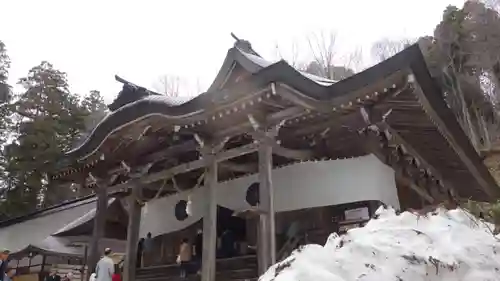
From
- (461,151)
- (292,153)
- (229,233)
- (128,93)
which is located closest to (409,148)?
(461,151)

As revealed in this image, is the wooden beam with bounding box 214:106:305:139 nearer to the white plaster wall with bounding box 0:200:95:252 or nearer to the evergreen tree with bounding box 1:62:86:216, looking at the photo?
the white plaster wall with bounding box 0:200:95:252

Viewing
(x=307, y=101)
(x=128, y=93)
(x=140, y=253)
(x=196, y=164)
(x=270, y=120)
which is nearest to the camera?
(x=307, y=101)

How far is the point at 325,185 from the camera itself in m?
7.82

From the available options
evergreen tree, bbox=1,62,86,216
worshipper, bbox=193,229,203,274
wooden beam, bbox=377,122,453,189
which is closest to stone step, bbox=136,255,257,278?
worshipper, bbox=193,229,203,274

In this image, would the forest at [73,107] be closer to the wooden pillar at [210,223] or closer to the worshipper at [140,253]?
the worshipper at [140,253]

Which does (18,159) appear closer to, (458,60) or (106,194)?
(106,194)

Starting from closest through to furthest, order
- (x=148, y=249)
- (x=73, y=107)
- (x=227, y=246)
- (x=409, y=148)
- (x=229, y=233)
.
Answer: (x=409, y=148), (x=227, y=246), (x=229, y=233), (x=148, y=249), (x=73, y=107)

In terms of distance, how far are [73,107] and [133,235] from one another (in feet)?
70.5

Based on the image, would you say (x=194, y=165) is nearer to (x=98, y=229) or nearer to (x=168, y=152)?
(x=168, y=152)

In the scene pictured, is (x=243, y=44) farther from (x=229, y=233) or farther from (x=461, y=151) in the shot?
(x=461, y=151)

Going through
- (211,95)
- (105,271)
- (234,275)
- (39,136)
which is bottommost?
(234,275)

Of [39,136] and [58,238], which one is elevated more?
[39,136]

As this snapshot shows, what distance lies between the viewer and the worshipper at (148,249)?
1078 centimetres

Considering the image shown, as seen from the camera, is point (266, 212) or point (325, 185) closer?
point (266, 212)
